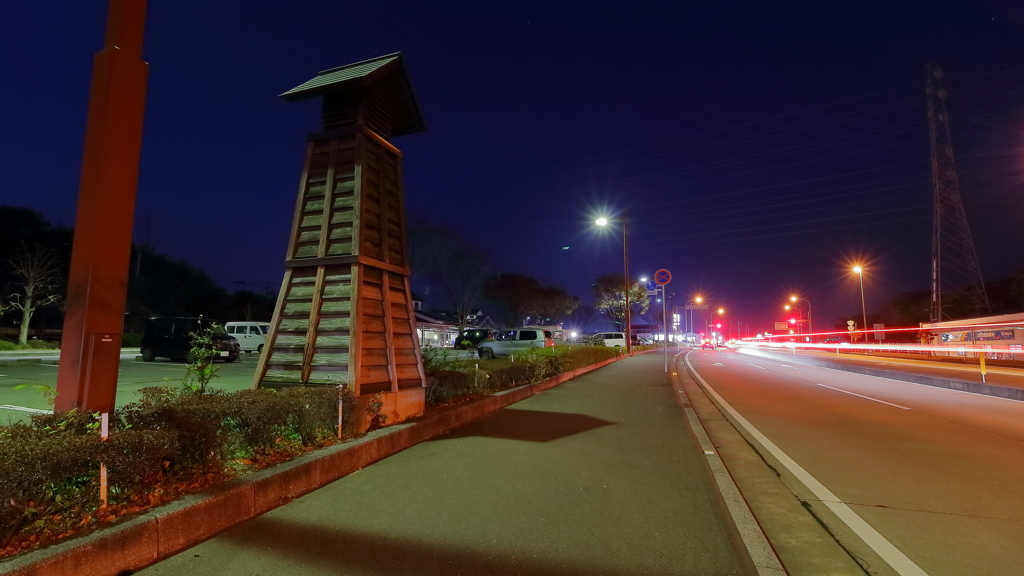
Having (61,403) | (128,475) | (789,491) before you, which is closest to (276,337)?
(61,403)

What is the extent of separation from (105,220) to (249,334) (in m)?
25.7

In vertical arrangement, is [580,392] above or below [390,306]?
A: below

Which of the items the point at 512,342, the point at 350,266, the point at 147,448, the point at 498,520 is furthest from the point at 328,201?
the point at 512,342

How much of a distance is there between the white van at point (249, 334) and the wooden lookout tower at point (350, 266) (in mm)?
21976

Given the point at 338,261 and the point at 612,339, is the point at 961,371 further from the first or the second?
the point at 612,339

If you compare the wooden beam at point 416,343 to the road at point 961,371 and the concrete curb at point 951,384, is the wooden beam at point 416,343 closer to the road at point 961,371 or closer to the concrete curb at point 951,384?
the concrete curb at point 951,384

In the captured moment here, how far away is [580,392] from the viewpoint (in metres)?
12.9

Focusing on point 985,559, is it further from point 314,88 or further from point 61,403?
point 314,88

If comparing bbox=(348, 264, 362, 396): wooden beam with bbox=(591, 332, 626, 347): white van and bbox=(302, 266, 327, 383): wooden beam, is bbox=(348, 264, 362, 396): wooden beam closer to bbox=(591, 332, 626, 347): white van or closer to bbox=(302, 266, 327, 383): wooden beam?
bbox=(302, 266, 327, 383): wooden beam

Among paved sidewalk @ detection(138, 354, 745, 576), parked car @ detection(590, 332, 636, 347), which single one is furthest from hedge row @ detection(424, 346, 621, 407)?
parked car @ detection(590, 332, 636, 347)

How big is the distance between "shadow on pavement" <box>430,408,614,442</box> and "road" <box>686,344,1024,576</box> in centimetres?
276

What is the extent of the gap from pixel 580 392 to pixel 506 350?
1332 cm

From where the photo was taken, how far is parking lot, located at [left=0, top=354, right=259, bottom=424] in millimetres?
7721

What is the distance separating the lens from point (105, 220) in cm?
374
